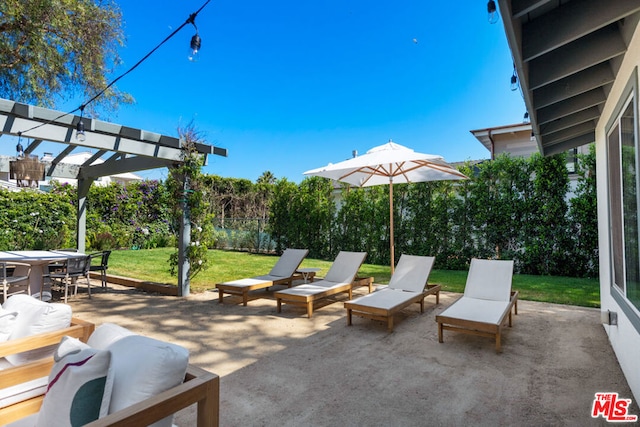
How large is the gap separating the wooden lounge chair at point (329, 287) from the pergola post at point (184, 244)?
2482 mm

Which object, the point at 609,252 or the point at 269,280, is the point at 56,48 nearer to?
the point at 269,280

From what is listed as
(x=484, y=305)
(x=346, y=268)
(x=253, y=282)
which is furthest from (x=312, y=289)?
(x=484, y=305)

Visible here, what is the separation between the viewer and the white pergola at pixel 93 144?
5500mm

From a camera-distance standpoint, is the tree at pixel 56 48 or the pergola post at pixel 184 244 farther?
the tree at pixel 56 48

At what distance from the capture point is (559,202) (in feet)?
31.2

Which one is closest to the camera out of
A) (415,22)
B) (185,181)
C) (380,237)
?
(185,181)

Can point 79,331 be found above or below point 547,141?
below

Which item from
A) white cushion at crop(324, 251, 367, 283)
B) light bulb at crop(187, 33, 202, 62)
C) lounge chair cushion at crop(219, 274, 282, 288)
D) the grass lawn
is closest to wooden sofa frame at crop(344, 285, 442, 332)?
white cushion at crop(324, 251, 367, 283)

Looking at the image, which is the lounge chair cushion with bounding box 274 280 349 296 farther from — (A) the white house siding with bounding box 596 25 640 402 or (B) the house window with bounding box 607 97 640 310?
(B) the house window with bounding box 607 97 640 310

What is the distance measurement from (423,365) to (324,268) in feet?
23.6

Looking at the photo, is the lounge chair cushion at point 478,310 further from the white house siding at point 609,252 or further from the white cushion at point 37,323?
the white cushion at point 37,323

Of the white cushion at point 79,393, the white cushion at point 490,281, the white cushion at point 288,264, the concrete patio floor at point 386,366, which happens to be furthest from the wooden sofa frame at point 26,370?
the white cushion at point 490,281

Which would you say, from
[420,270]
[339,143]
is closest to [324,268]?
[420,270]

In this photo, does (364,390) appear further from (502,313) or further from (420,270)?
(420,270)
